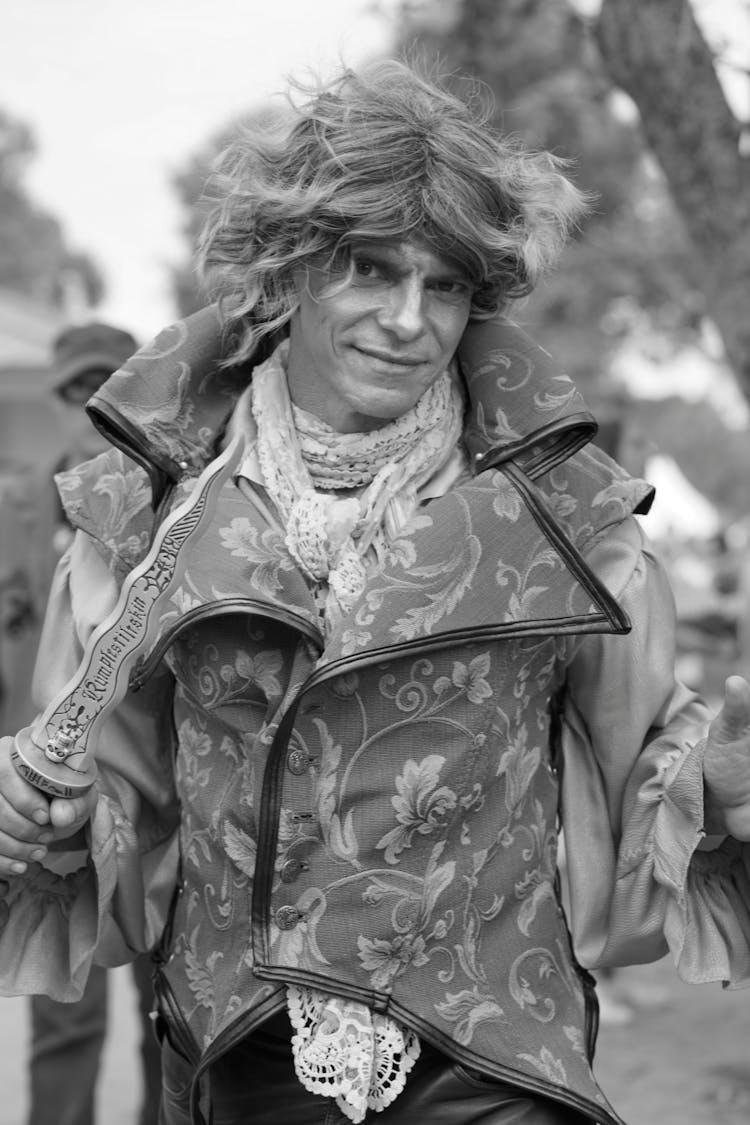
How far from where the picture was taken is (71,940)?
216 centimetres

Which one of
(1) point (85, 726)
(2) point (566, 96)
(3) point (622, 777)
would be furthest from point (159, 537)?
(2) point (566, 96)

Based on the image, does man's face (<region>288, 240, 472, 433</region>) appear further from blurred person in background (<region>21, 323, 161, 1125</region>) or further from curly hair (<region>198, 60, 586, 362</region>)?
blurred person in background (<region>21, 323, 161, 1125</region>)

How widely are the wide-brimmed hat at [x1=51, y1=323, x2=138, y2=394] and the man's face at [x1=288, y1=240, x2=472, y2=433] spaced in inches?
92.1

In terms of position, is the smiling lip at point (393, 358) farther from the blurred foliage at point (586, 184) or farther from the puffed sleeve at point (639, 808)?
the blurred foliage at point (586, 184)

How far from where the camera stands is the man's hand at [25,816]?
1822 mm

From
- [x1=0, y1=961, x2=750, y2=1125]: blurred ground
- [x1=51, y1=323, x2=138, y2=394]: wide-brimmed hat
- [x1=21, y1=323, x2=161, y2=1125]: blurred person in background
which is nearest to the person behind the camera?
[x1=21, y1=323, x2=161, y2=1125]: blurred person in background

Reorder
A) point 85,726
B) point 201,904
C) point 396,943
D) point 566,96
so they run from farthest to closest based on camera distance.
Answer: point 566,96, point 201,904, point 396,943, point 85,726

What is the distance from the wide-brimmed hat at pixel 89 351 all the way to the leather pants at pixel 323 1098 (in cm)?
263

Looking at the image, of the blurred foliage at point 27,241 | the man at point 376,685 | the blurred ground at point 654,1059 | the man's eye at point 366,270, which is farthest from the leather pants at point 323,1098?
A: the blurred foliage at point 27,241

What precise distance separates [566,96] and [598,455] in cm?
1512

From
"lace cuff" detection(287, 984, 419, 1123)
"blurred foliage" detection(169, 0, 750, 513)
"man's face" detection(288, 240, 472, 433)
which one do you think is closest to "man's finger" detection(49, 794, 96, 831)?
"lace cuff" detection(287, 984, 419, 1123)

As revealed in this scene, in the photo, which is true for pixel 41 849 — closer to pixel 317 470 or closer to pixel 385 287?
pixel 317 470

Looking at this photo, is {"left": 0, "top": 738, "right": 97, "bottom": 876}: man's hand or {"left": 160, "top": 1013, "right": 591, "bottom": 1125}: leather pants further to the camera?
{"left": 160, "top": 1013, "right": 591, "bottom": 1125}: leather pants

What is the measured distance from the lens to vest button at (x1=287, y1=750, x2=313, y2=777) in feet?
6.47
